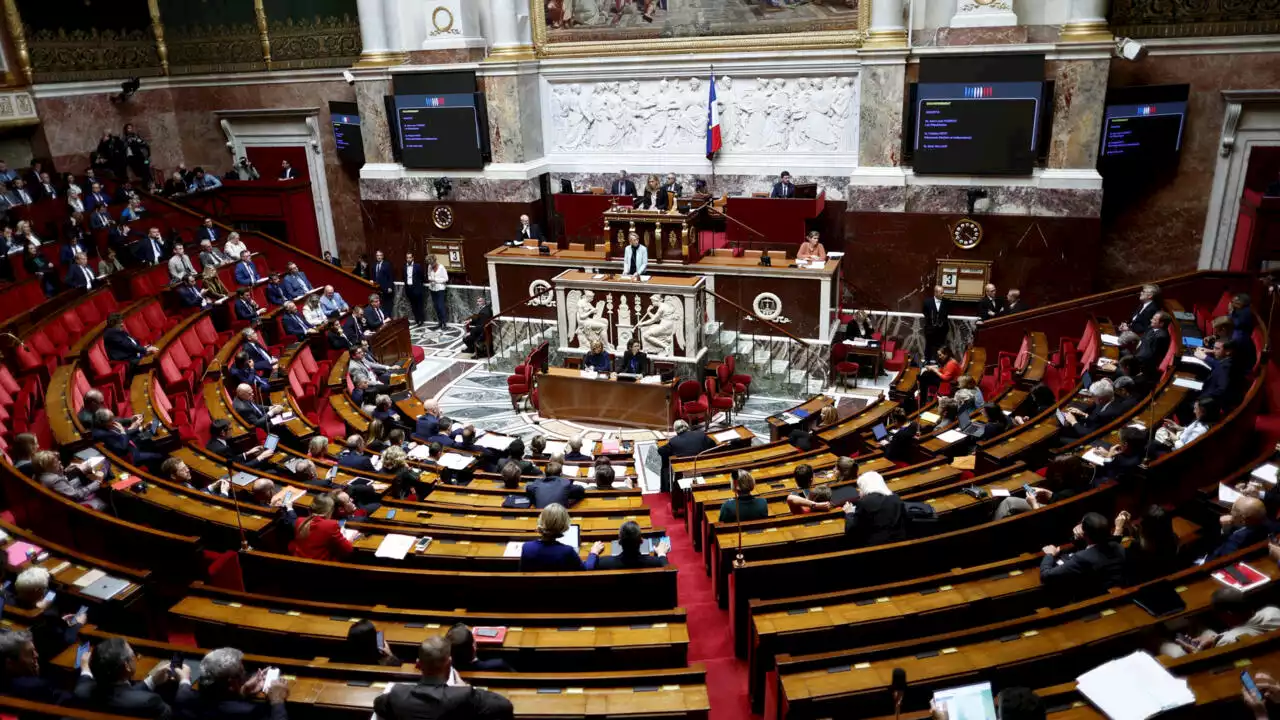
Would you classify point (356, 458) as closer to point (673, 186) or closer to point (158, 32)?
point (673, 186)

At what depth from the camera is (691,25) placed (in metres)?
15.5

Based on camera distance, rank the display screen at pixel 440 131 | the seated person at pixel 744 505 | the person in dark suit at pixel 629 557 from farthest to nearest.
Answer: the display screen at pixel 440 131 → the seated person at pixel 744 505 → the person in dark suit at pixel 629 557

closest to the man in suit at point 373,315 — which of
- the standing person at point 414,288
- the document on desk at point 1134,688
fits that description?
the standing person at point 414,288

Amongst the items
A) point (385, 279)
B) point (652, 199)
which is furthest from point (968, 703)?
point (385, 279)

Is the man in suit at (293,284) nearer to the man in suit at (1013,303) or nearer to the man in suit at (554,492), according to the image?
the man in suit at (554,492)

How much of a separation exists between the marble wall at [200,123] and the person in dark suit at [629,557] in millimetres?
14894

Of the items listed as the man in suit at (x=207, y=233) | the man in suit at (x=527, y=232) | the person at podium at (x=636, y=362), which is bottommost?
the person at podium at (x=636, y=362)

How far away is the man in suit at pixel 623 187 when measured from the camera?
15672 millimetres

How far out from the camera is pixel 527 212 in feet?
53.9

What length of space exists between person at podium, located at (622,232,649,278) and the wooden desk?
1.90 metres

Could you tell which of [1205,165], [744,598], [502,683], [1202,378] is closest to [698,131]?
[1205,165]

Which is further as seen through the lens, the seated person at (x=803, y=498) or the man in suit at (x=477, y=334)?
the man in suit at (x=477, y=334)

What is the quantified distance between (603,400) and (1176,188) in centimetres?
993

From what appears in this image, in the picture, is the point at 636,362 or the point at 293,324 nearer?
the point at 636,362
